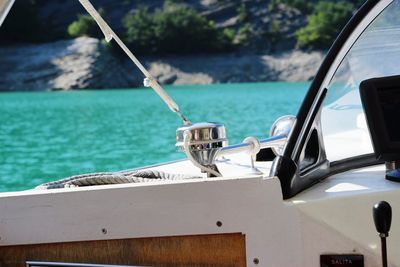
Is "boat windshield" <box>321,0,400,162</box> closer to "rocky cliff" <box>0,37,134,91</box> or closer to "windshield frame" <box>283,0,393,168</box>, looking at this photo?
"windshield frame" <box>283,0,393,168</box>

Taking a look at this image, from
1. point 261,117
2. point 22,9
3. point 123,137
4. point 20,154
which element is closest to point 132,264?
point 20,154

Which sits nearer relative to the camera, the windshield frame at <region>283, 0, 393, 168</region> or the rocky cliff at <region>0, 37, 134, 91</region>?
the windshield frame at <region>283, 0, 393, 168</region>

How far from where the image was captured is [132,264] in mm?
1524

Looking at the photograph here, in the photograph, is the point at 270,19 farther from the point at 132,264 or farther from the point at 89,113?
the point at 132,264

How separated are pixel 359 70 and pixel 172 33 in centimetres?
4823

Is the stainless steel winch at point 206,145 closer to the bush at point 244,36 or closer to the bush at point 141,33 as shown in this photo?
the bush at point 141,33

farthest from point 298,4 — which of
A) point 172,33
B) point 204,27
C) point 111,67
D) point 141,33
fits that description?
point 111,67

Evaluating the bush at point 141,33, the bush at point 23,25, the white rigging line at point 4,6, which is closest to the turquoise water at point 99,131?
the white rigging line at point 4,6

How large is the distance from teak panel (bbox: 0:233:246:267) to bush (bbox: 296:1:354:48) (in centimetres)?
4581

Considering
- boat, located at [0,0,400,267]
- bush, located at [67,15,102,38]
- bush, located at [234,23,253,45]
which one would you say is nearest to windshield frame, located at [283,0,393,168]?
boat, located at [0,0,400,267]

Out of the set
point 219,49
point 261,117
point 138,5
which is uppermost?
point 138,5

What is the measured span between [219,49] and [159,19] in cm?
420

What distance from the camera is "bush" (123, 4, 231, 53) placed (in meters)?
48.5

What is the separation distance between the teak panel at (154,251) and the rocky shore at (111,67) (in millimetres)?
39544
